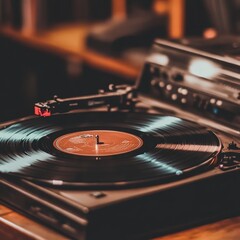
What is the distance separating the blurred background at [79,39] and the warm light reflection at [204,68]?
754 millimetres

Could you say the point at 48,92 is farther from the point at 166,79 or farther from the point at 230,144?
the point at 230,144

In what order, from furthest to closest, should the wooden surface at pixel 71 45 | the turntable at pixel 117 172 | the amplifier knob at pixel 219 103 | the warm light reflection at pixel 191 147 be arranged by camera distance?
the wooden surface at pixel 71 45 → the amplifier knob at pixel 219 103 → the warm light reflection at pixel 191 147 → the turntable at pixel 117 172

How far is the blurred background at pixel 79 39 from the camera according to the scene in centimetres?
261

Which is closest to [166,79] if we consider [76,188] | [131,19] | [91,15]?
[76,188]

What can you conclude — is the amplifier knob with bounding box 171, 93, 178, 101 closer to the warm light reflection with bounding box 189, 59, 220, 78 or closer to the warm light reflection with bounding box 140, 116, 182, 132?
the warm light reflection with bounding box 189, 59, 220, 78

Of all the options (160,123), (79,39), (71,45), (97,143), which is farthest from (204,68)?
(79,39)

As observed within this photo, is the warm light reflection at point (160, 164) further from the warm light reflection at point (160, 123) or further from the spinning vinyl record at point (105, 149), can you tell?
the warm light reflection at point (160, 123)

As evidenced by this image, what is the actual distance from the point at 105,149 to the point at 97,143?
1.3 inches

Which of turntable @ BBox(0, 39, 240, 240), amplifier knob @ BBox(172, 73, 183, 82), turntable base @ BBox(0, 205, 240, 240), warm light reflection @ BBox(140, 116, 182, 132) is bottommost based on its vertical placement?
turntable base @ BBox(0, 205, 240, 240)

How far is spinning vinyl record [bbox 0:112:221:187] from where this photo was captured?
1.06m

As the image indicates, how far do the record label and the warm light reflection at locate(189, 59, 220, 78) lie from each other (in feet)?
0.82

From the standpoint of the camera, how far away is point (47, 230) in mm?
1049

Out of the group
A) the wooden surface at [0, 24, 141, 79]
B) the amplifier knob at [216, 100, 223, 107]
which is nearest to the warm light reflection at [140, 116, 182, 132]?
the amplifier knob at [216, 100, 223, 107]

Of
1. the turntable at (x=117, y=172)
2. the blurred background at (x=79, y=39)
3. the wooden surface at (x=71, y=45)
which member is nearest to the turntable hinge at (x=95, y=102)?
the turntable at (x=117, y=172)
